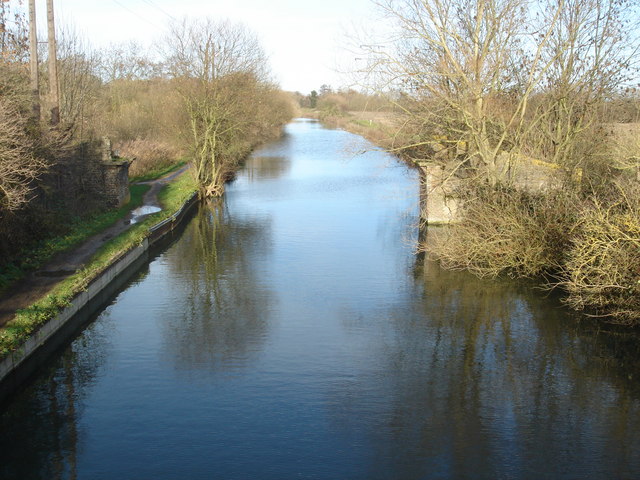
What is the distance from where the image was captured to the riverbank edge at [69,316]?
34.5 ft

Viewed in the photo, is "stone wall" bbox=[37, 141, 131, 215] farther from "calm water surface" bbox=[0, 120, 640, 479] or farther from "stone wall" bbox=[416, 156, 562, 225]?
"stone wall" bbox=[416, 156, 562, 225]

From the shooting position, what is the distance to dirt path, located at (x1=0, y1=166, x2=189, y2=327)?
41.1 feet

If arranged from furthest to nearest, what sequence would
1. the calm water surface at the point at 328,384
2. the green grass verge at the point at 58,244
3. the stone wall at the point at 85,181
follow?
the stone wall at the point at 85,181 → the green grass verge at the point at 58,244 → the calm water surface at the point at 328,384

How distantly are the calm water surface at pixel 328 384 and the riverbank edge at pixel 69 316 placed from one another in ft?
1.00

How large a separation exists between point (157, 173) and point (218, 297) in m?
20.6

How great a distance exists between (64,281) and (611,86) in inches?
689

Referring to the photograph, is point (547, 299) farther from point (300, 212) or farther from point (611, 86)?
point (300, 212)

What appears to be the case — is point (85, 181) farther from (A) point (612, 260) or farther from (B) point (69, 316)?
(A) point (612, 260)

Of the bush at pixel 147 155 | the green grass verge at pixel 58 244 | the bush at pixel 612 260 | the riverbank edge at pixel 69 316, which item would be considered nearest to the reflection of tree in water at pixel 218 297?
the riverbank edge at pixel 69 316

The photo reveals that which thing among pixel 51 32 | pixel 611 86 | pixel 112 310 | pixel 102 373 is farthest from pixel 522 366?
pixel 51 32

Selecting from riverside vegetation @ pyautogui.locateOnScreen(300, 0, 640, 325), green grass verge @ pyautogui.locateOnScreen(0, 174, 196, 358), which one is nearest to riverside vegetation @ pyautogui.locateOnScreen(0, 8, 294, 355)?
green grass verge @ pyautogui.locateOnScreen(0, 174, 196, 358)

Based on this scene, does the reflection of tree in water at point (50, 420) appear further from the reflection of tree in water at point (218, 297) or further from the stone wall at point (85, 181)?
the stone wall at point (85, 181)

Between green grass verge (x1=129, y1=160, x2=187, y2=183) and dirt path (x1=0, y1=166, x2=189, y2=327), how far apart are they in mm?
11439

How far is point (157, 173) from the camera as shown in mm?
34531
